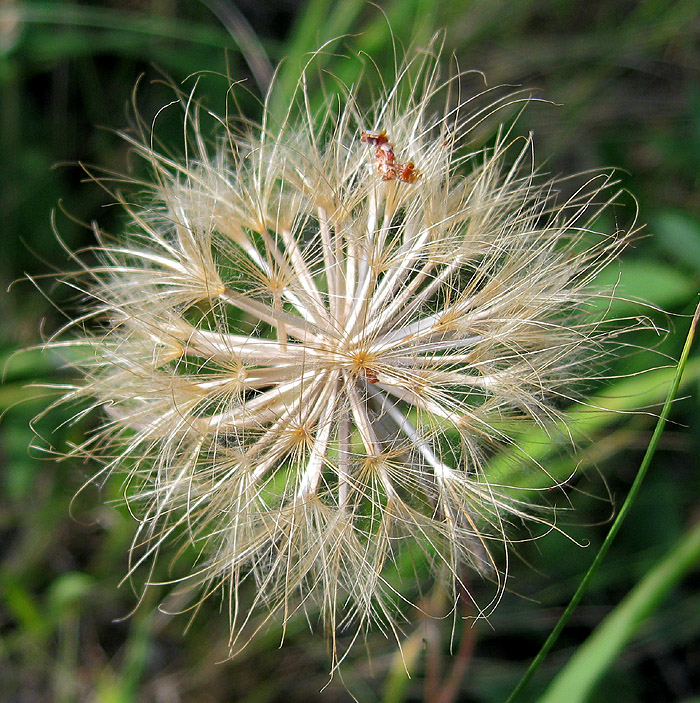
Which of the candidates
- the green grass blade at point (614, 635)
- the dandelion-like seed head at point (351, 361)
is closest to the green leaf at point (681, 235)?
the dandelion-like seed head at point (351, 361)

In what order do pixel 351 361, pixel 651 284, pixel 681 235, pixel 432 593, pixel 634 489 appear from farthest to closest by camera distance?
1. pixel 681 235
2. pixel 651 284
3. pixel 432 593
4. pixel 351 361
5. pixel 634 489

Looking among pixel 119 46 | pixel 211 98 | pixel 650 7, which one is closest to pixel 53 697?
pixel 211 98

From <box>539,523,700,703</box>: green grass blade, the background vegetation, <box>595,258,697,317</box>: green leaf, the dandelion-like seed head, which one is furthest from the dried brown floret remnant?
<box>539,523,700,703</box>: green grass blade

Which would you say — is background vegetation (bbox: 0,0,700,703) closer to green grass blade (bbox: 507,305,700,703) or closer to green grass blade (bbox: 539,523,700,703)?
green grass blade (bbox: 539,523,700,703)

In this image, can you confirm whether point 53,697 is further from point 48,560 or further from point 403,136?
point 403,136

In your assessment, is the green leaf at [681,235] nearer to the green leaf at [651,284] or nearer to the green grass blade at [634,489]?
the green leaf at [651,284]

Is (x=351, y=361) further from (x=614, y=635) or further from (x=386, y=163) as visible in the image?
(x=614, y=635)

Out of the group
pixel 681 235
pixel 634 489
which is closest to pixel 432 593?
pixel 634 489
